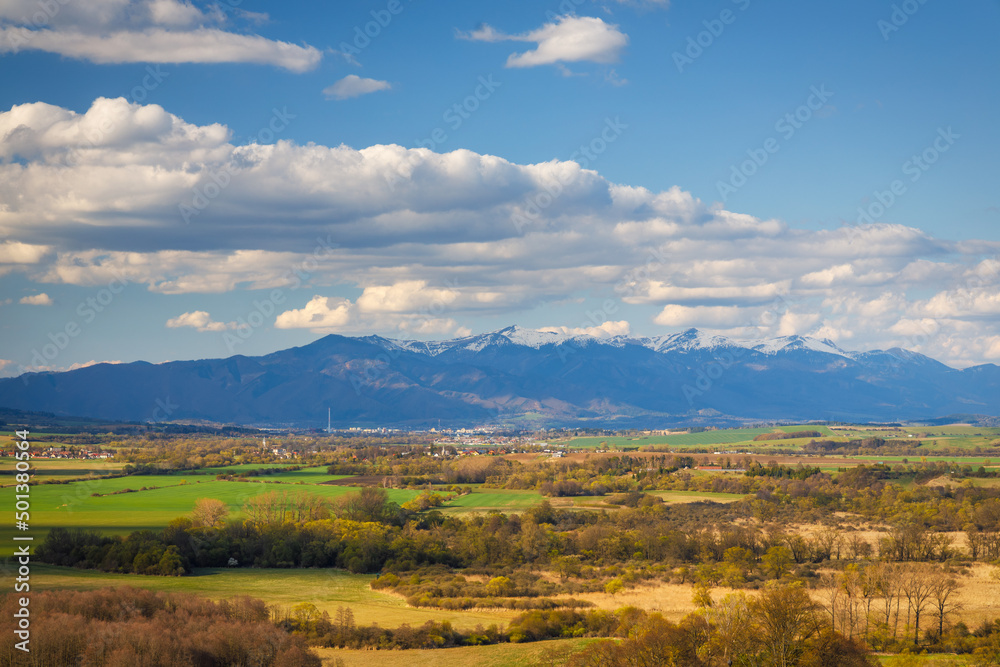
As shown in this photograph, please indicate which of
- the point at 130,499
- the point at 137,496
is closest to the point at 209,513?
the point at 130,499

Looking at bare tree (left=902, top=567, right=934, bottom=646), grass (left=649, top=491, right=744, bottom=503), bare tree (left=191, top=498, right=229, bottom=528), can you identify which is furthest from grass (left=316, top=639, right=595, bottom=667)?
grass (left=649, top=491, right=744, bottom=503)

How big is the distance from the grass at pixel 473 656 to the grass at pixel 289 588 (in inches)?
196

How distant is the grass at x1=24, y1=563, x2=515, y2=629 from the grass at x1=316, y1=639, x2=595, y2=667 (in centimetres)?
498

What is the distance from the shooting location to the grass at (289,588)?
52094 mm

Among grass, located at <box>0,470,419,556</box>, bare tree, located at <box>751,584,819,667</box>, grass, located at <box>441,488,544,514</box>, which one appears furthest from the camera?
grass, located at <box>441,488,544,514</box>

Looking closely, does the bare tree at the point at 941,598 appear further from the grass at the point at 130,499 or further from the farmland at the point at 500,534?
the grass at the point at 130,499

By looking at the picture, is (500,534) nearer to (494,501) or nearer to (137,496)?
(494,501)

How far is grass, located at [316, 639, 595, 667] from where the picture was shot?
137 ft

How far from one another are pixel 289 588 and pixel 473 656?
22.4 meters

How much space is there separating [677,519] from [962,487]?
45.2m

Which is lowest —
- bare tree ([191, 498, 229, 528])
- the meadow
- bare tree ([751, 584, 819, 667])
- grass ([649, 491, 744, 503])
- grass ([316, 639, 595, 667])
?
grass ([649, 491, 744, 503])

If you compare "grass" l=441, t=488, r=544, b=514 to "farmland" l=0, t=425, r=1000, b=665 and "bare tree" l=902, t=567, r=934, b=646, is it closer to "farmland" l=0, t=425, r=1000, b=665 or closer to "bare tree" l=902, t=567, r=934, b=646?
"farmland" l=0, t=425, r=1000, b=665

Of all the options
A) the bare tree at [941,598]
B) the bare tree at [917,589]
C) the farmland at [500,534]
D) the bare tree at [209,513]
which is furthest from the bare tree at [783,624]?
the bare tree at [209,513]

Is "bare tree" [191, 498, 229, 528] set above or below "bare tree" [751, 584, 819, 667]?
below
